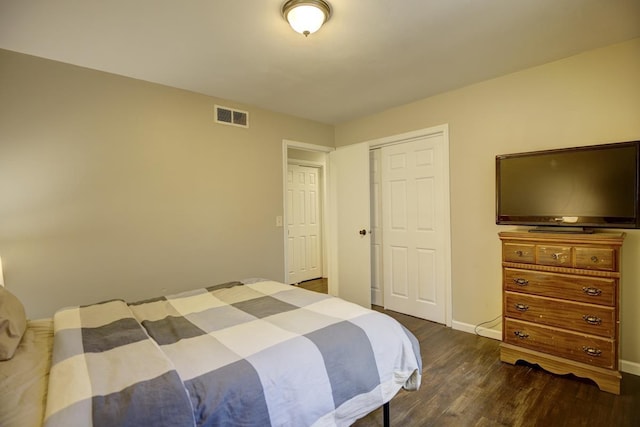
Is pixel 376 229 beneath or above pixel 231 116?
beneath

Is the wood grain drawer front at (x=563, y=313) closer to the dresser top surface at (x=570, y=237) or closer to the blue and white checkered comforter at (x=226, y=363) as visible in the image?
the dresser top surface at (x=570, y=237)

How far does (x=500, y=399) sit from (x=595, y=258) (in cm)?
113

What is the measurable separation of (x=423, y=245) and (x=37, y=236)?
11.4ft

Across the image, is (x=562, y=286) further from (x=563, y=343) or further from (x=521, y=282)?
(x=563, y=343)

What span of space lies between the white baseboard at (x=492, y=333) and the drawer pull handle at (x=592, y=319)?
0.58 m

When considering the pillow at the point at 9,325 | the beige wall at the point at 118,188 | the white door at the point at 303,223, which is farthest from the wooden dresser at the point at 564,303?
the white door at the point at 303,223

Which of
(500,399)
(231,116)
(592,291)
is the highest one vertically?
(231,116)

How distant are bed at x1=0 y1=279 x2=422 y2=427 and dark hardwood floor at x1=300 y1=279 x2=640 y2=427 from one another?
400 mm

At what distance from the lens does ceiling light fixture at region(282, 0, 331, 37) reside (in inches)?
65.6

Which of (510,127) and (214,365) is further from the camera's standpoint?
(510,127)

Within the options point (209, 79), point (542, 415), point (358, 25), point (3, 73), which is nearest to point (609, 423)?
point (542, 415)

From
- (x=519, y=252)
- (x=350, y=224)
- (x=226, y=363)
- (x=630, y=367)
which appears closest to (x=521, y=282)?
(x=519, y=252)

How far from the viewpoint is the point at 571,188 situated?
7.23ft

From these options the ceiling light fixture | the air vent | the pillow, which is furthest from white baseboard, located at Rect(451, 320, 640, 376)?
the pillow
